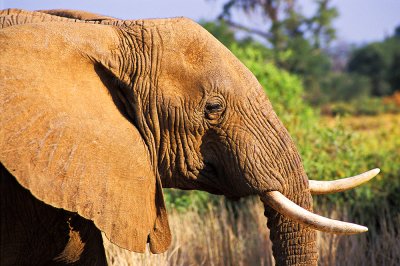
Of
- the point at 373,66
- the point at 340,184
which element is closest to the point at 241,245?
the point at 340,184

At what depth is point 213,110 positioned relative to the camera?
3.20 m

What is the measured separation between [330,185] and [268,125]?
0.45 m

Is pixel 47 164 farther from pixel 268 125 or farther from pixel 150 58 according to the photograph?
pixel 268 125

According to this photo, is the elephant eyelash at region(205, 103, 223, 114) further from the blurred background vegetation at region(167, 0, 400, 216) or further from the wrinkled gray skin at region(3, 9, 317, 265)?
the blurred background vegetation at region(167, 0, 400, 216)

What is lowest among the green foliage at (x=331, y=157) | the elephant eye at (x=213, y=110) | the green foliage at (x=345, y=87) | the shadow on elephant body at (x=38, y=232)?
the shadow on elephant body at (x=38, y=232)

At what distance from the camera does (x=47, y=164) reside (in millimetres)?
2793

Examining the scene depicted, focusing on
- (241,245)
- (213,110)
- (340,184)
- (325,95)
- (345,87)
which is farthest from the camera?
(345,87)

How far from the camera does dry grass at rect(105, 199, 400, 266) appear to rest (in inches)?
182

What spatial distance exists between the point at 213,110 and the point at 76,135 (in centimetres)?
63

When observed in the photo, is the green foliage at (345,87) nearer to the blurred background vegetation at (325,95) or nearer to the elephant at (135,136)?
the blurred background vegetation at (325,95)

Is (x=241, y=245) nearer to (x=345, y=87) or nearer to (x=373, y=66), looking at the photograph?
(x=345, y=87)

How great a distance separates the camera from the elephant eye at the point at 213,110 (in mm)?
3191

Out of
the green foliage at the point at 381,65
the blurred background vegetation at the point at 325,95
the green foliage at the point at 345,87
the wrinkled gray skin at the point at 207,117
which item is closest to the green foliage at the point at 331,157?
the blurred background vegetation at the point at 325,95

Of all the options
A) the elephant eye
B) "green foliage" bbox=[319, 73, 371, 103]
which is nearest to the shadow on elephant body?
the elephant eye
